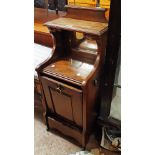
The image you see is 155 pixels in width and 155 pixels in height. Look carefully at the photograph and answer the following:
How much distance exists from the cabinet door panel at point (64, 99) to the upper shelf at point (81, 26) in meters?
0.39

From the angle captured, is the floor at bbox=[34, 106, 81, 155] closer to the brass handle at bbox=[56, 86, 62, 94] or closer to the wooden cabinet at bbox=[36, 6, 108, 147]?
the wooden cabinet at bbox=[36, 6, 108, 147]

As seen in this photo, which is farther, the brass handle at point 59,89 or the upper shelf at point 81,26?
the brass handle at point 59,89

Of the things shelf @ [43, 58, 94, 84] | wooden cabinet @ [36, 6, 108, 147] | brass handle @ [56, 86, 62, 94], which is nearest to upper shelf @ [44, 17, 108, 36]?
wooden cabinet @ [36, 6, 108, 147]

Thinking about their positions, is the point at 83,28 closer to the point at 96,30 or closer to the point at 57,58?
the point at 96,30

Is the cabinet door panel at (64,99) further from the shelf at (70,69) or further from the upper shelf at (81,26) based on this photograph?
the upper shelf at (81,26)

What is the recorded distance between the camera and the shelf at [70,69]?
53.3 inches

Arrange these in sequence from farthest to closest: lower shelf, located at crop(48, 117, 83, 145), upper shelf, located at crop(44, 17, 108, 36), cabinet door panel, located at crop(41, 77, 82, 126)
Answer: lower shelf, located at crop(48, 117, 83, 145) → cabinet door panel, located at crop(41, 77, 82, 126) → upper shelf, located at crop(44, 17, 108, 36)

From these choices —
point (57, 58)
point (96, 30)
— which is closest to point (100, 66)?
point (96, 30)

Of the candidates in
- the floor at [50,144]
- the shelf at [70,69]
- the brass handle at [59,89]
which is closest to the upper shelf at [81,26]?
the shelf at [70,69]

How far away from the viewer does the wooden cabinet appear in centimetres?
129

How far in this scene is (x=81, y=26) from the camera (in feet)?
4.20

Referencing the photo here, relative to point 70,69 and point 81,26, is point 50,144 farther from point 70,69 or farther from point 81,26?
point 81,26
